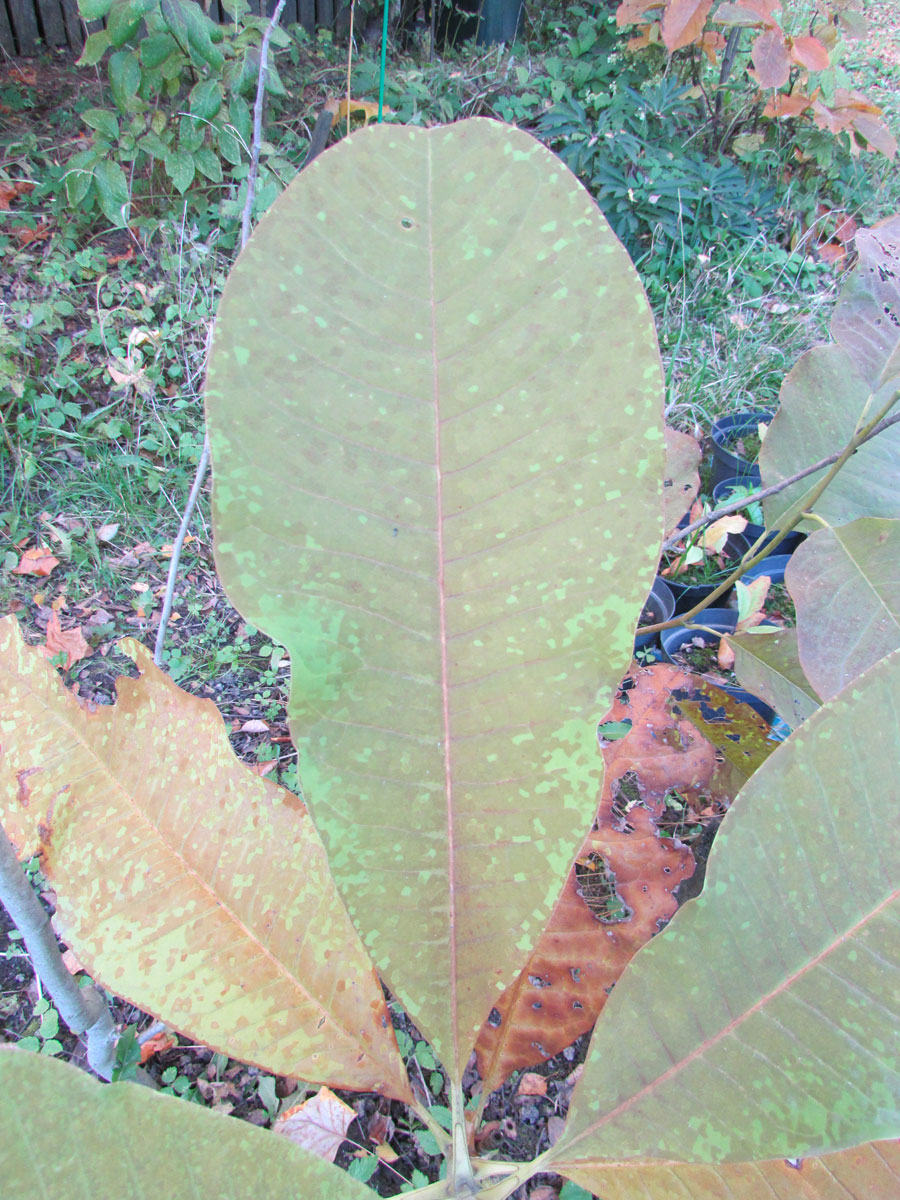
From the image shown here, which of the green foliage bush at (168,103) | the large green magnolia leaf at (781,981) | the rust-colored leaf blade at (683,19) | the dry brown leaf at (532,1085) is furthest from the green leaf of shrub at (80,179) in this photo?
the large green magnolia leaf at (781,981)

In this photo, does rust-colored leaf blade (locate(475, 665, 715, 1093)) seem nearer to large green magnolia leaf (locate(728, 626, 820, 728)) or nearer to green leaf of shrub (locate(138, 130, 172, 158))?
large green magnolia leaf (locate(728, 626, 820, 728))

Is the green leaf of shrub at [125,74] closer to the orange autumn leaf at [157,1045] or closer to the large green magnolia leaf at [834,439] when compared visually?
the large green magnolia leaf at [834,439]

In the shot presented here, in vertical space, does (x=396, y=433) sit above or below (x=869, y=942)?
above

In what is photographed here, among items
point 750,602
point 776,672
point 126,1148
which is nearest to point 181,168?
point 750,602

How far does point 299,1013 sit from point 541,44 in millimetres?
5611

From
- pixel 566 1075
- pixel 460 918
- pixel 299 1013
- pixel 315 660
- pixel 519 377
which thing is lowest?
pixel 566 1075

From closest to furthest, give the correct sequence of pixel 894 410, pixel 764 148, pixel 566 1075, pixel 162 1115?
pixel 162 1115 → pixel 894 410 → pixel 566 1075 → pixel 764 148

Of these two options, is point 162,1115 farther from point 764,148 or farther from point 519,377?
point 764,148

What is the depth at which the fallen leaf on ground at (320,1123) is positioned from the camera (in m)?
0.95

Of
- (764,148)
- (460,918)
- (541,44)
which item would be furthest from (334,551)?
(541,44)

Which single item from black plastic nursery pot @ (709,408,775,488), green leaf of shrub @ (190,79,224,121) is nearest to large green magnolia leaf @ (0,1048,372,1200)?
black plastic nursery pot @ (709,408,775,488)

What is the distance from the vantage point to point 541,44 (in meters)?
4.63

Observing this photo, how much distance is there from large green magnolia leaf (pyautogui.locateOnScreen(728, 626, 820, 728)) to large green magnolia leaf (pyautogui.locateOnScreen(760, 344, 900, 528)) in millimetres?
133

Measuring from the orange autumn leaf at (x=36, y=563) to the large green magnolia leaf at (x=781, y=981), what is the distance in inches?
83.5
